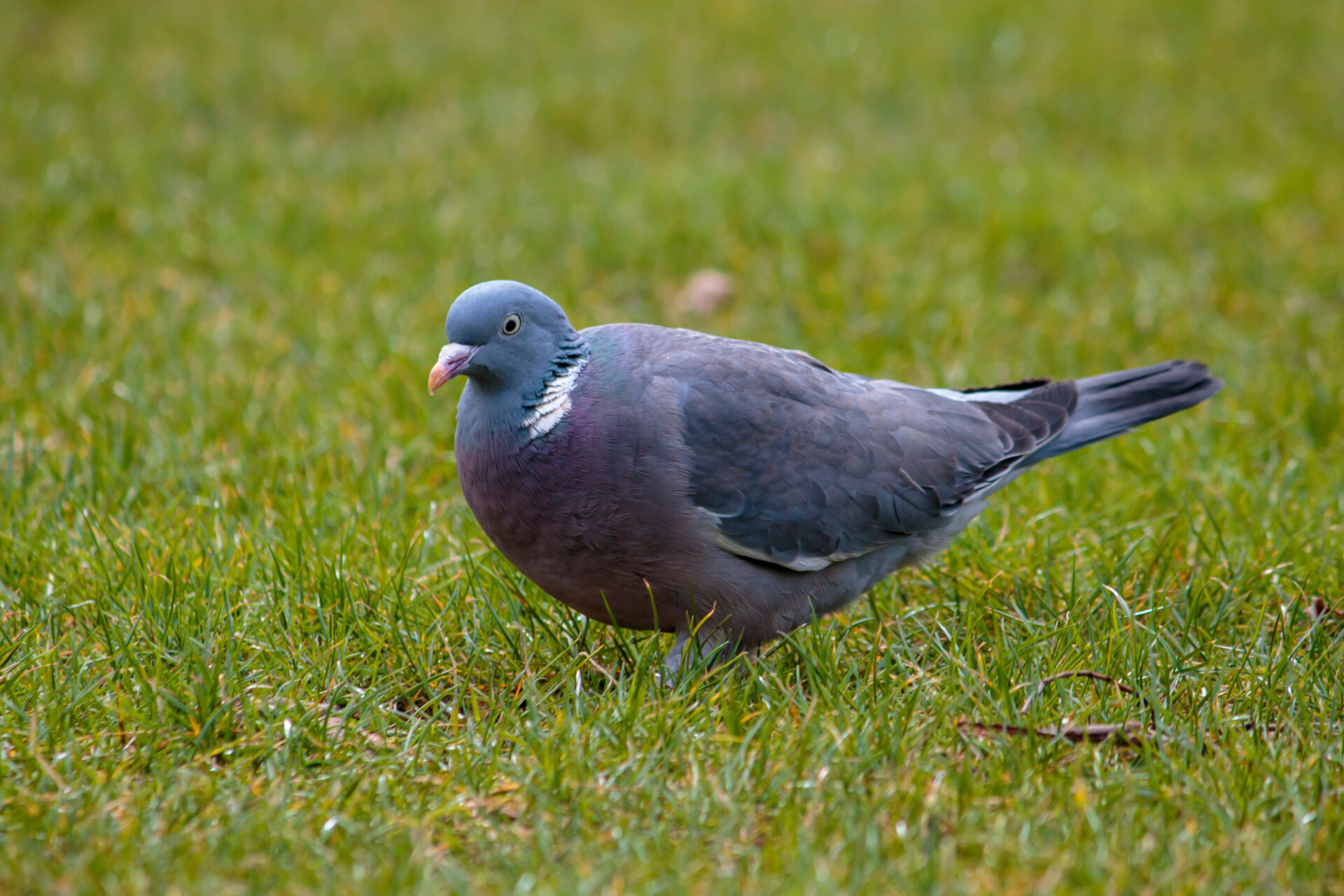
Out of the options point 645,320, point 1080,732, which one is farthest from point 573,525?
point 645,320

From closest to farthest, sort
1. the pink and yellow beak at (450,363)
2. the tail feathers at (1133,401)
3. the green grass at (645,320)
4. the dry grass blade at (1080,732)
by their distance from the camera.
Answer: the green grass at (645,320)
the dry grass blade at (1080,732)
the pink and yellow beak at (450,363)
the tail feathers at (1133,401)

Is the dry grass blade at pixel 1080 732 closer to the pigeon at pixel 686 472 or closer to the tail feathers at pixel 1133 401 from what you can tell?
the pigeon at pixel 686 472

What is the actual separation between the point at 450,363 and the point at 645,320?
2627 millimetres

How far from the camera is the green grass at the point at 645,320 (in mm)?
2457

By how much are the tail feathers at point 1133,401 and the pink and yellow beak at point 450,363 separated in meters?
1.77

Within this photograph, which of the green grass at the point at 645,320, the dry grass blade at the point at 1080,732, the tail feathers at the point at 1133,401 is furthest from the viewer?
the tail feathers at the point at 1133,401

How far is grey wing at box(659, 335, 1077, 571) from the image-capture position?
123 inches

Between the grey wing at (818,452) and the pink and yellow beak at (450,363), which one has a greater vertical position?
the pink and yellow beak at (450,363)

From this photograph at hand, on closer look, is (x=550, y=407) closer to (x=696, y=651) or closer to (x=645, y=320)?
(x=696, y=651)

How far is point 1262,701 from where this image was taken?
9.48 feet

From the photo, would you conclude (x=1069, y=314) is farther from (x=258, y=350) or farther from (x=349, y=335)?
(x=258, y=350)

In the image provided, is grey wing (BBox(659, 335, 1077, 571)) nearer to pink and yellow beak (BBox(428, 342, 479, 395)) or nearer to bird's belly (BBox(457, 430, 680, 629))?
bird's belly (BBox(457, 430, 680, 629))

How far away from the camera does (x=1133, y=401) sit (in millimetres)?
3795

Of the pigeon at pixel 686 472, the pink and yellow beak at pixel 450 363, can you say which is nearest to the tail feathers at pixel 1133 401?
the pigeon at pixel 686 472
